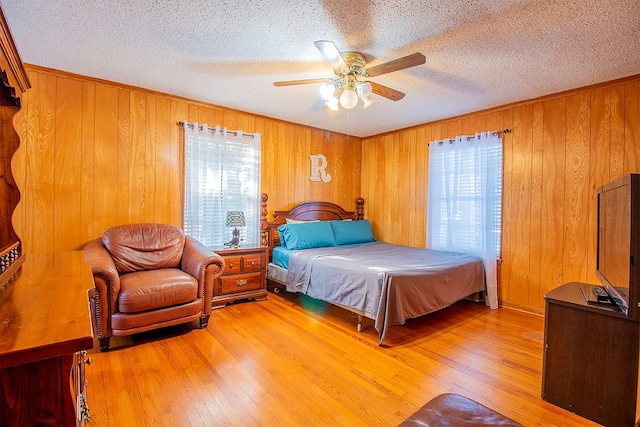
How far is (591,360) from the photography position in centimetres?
177

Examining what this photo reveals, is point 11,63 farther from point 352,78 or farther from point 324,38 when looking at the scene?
point 352,78

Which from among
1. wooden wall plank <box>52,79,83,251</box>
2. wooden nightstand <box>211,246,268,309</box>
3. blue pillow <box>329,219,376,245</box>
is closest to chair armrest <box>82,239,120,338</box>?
wooden wall plank <box>52,79,83,251</box>

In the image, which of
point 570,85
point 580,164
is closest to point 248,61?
point 570,85

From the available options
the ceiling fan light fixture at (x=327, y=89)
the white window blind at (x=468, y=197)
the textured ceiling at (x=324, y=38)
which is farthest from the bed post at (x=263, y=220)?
the white window blind at (x=468, y=197)

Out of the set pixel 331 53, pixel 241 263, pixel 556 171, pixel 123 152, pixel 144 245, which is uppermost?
pixel 331 53

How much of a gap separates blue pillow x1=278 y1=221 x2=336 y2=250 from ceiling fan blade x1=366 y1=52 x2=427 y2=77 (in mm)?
2260

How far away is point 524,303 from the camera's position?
3.57 m

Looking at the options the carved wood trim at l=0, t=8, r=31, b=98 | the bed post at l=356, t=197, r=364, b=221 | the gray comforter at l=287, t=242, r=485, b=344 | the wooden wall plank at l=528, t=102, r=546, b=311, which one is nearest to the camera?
the carved wood trim at l=0, t=8, r=31, b=98

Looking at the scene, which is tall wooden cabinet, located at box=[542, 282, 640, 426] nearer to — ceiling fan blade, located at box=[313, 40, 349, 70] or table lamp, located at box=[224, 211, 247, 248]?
ceiling fan blade, located at box=[313, 40, 349, 70]

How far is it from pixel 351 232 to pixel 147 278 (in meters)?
2.74

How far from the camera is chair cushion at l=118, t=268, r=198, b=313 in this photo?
250 cm

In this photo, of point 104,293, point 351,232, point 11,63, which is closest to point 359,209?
point 351,232

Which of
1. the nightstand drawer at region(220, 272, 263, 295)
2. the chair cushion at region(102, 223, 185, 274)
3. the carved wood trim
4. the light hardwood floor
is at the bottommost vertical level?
the light hardwood floor

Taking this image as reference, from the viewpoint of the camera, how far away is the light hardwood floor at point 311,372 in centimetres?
180
